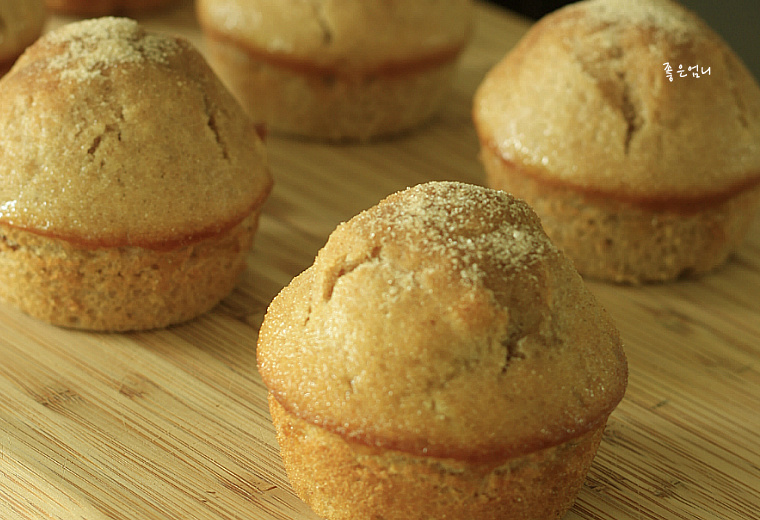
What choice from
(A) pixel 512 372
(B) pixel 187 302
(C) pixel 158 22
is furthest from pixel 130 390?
(C) pixel 158 22

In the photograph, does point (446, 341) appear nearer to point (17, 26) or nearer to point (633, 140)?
point (633, 140)

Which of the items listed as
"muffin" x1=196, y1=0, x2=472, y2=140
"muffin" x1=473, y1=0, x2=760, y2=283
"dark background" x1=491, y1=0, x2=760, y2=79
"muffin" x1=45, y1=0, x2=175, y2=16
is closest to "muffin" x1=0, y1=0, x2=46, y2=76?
"muffin" x1=196, y1=0, x2=472, y2=140

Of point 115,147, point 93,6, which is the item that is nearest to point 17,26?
point 93,6

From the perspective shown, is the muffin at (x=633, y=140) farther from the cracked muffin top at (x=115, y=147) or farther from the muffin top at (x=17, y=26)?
the muffin top at (x=17, y=26)

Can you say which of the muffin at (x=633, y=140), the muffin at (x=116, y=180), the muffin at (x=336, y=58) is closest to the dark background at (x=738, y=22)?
the muffin at (x=336, y=58)

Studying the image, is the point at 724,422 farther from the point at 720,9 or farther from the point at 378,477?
the point at 720,9
